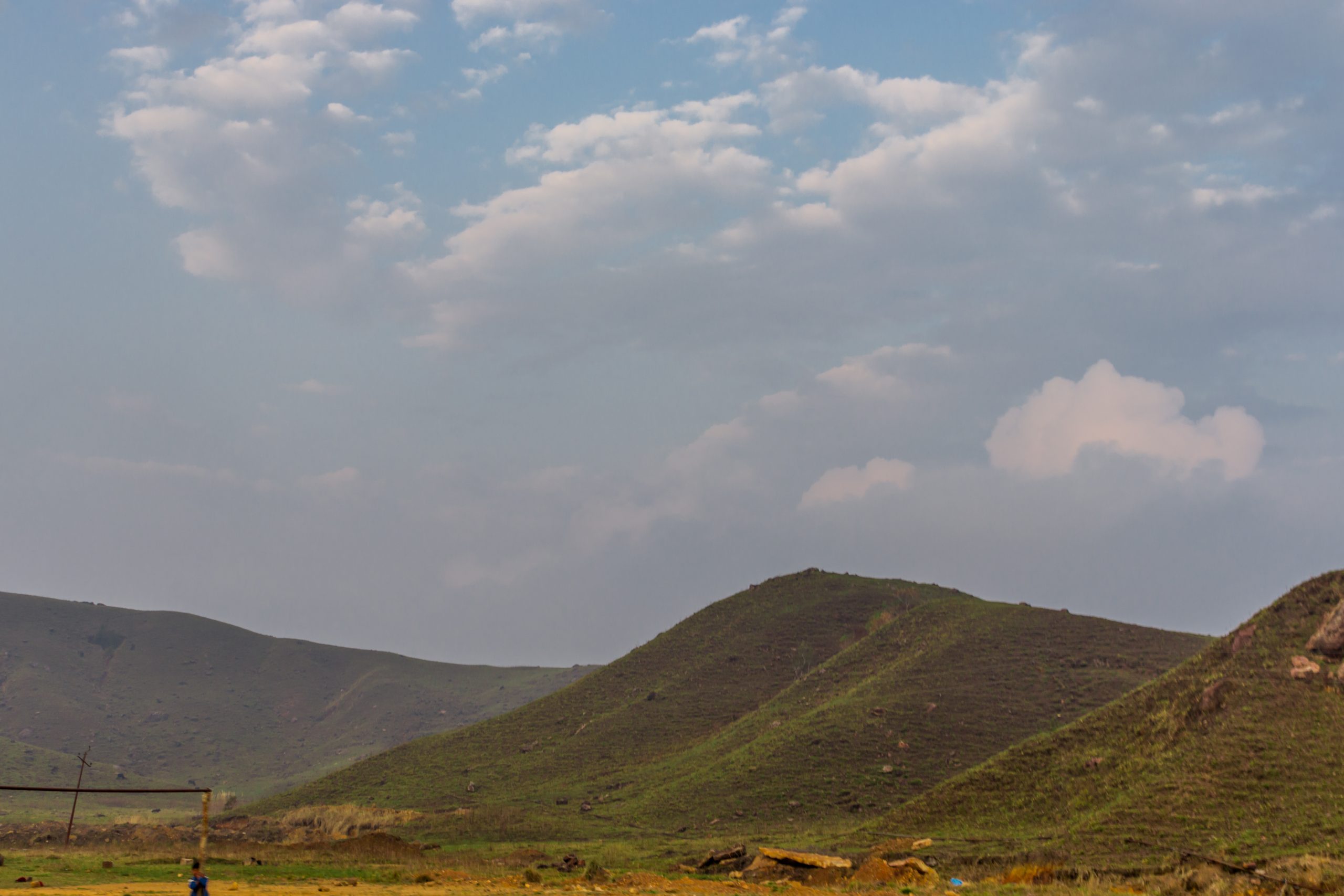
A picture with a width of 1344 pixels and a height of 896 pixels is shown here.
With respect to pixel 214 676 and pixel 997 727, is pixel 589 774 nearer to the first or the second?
pixel 997 727

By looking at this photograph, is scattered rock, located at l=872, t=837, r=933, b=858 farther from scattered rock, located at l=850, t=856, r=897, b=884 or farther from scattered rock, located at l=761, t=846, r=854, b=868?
scattered rock, located at l=850, t=856, r=897, b=884

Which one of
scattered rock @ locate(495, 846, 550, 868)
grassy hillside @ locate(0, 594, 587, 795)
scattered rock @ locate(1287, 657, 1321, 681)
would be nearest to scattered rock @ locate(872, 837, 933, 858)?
scattered rock @ locate(495, 846, 550, 868)

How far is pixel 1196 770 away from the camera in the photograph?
45.4 m

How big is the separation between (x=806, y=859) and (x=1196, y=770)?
20990mm

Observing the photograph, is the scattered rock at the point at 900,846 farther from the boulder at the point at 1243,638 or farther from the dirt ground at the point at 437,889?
the boulder at the point at 1243,638

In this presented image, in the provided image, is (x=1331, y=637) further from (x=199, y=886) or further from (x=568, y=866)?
(x=199, y=886)

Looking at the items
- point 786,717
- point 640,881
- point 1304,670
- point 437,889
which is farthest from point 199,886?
point 786,717

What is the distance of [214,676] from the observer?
18600 centimetres

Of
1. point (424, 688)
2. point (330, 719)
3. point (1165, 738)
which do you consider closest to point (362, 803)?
point (1165, 738)

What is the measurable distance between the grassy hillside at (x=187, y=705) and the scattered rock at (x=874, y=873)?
118m

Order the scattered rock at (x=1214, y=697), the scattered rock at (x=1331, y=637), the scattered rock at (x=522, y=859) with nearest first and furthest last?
1. the scattered rock at (x=522, y=859)
2. the scattered rock at (x=1331, y=637)
3. the scattered rock at (x=1214, y=697)

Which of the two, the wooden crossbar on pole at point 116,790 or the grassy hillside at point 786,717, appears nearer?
the wooden crossbar on pole at point 116,790

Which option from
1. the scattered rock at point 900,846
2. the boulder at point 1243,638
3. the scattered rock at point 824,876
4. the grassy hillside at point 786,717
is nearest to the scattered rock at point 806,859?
the scattered rock at point 824,876

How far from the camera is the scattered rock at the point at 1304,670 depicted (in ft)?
163
